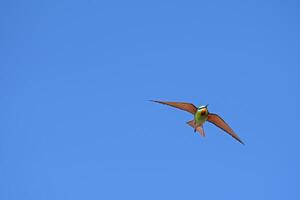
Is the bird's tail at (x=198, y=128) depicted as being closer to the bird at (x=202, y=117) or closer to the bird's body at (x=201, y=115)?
the bird at (x=202, y=117)

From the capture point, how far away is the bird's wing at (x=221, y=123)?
24.0m

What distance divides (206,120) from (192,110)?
84cm

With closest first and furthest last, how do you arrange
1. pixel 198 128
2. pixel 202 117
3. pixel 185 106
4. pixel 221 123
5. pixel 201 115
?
pixel 185 106 < pixel 201 115 < pixel 202 117 < pixel 221 123 < pixel 198 128

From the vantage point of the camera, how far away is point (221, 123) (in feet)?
79.6

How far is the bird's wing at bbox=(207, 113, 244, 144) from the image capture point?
24.0 m

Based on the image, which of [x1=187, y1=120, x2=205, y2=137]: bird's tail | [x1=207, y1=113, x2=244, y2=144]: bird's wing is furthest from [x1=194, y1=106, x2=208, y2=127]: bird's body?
[x1=187, y1=120, x2=205, y2=137]: bird's tail

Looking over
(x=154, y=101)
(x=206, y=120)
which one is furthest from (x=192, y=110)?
(x=154, y=101)

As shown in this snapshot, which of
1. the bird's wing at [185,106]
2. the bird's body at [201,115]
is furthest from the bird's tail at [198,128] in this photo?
the bird's wing at [185,106]

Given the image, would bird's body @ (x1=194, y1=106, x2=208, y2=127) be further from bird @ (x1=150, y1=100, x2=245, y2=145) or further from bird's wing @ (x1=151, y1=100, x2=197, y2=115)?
bird's wing @ (x1=151, y1=100, x2=197, y2=115)

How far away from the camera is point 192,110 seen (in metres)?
23.8

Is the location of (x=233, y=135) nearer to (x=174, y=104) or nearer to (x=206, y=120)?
(x=206, y=120)

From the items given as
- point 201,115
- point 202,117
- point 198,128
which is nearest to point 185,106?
point 201,115

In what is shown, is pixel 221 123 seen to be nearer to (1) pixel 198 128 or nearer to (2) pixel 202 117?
(2) pixel 202 117

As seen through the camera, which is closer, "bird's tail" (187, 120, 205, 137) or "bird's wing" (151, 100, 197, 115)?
"bird's wing" (151, 100, 197, 115)
